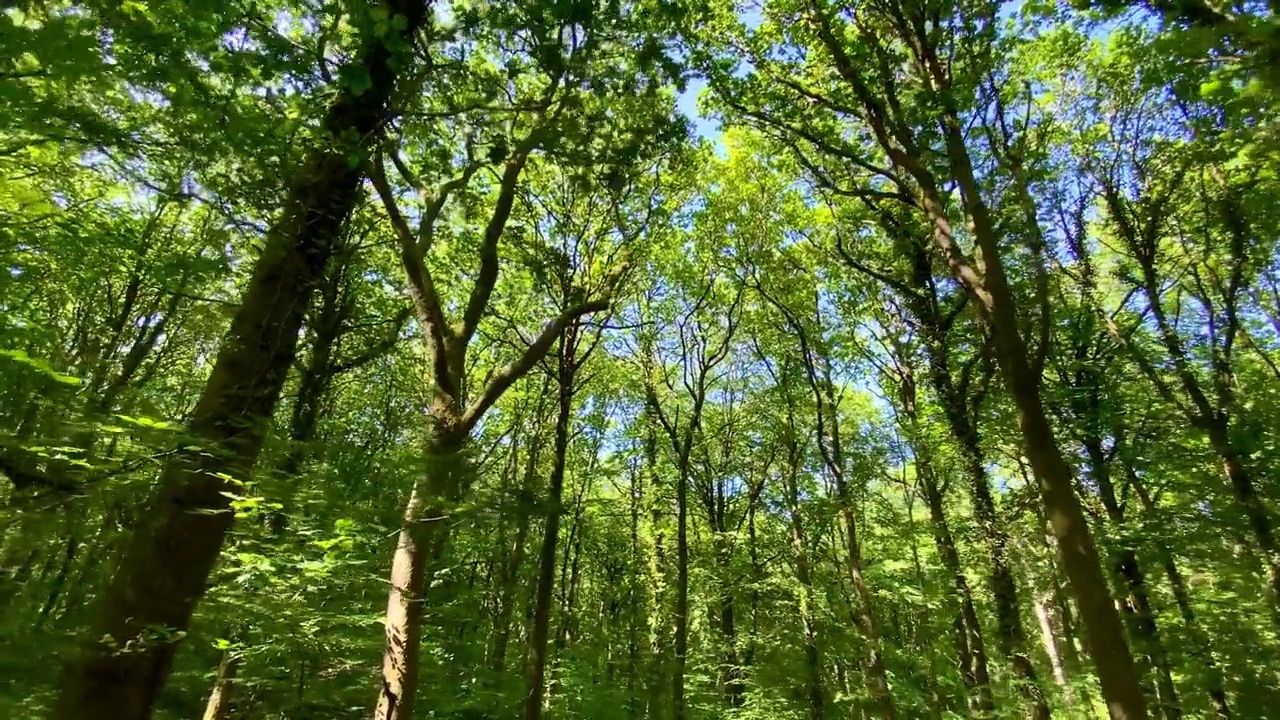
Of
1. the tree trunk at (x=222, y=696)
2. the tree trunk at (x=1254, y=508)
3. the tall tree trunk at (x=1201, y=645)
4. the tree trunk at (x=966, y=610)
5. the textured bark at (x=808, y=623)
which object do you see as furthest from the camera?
the textured bark at (x=808, y=623)

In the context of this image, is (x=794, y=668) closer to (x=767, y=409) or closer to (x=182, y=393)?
(x=767, y=409)

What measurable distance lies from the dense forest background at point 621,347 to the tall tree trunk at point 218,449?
0.06 feet

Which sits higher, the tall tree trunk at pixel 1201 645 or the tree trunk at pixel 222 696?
the tall tree trunk at pixel 1201 645

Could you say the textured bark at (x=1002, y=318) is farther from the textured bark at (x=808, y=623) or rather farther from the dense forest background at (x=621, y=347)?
the textured bark at (x=808, y=623)

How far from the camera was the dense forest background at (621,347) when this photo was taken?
105 inches

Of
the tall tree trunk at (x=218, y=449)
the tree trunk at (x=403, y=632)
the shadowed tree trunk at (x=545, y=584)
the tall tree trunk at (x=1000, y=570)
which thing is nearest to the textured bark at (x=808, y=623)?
the tall tree trunk at (x=1000, y=570)

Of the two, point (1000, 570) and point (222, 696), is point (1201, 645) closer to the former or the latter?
point (1000, 570)

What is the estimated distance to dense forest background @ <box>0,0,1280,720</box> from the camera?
8.72 feet

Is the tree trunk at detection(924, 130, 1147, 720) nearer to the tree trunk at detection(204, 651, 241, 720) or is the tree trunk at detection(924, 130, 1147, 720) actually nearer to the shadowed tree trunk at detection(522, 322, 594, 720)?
the shadowed tree trunk at detection(522, 322, 594, 720)

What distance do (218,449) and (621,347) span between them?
548 inches

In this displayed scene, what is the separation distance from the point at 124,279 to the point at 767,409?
14029 mm

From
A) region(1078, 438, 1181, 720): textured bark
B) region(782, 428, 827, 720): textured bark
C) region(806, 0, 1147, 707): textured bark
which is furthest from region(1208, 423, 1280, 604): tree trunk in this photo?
region(782, 428, 827, 720): textured bark

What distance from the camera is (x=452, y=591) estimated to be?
9.59 metres

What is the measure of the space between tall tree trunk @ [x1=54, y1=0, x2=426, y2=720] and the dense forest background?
0.02 meters
